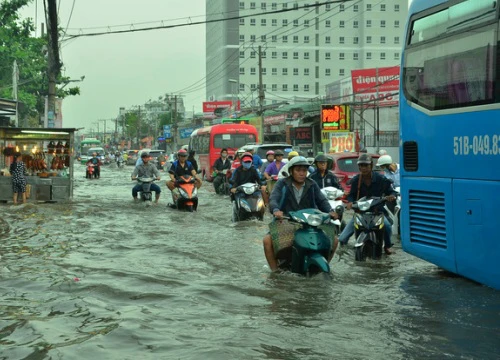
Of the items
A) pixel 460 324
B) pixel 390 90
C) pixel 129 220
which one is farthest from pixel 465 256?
pixel 390 90

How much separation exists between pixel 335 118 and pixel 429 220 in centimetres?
3165

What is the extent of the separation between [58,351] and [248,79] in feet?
414

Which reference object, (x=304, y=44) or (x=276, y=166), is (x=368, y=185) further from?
(x=304, y=44)

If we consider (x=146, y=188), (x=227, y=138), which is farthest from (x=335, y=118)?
(x=146, y=188)

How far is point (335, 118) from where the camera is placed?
40625mm

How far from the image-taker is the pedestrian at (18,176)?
22688 millimetres

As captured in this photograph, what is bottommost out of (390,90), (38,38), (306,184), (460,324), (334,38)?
(460,324)

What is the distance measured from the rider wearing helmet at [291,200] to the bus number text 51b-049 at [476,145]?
70.6 inches

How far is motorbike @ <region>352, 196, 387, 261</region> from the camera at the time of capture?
35.0 ft

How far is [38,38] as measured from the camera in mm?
55875

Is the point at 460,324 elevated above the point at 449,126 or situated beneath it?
situated beneath

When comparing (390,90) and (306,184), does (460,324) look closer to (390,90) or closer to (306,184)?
(306,184)

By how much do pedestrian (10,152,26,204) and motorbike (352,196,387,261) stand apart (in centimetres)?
1398

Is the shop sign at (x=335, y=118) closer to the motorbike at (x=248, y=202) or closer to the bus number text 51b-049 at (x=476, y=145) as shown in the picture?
the motorbike at (x=248, y=202)
